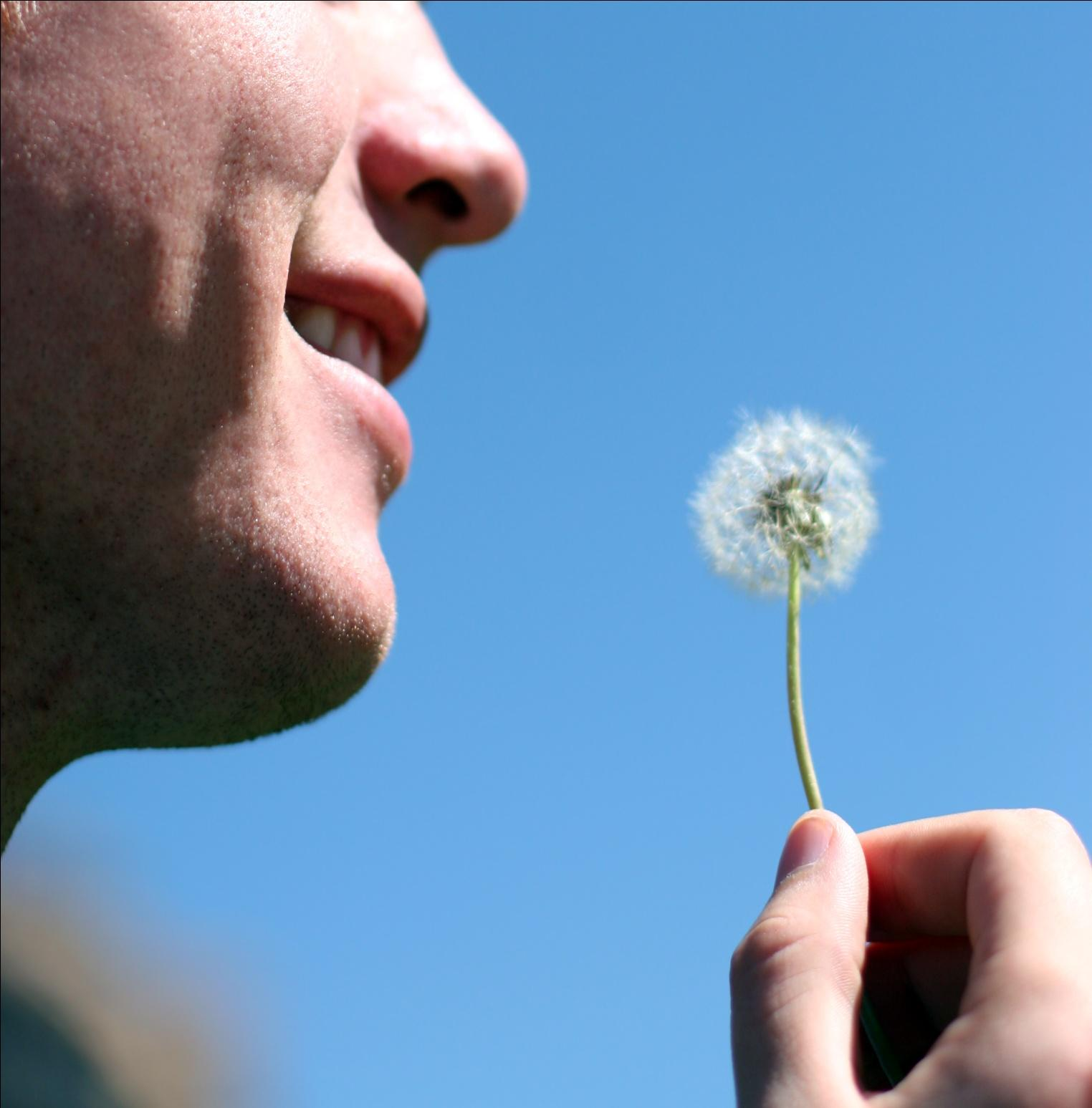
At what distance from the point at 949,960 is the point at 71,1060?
54.2 feet

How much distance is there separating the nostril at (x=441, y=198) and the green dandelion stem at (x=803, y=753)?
5.58 ft

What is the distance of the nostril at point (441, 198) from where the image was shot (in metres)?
3.78

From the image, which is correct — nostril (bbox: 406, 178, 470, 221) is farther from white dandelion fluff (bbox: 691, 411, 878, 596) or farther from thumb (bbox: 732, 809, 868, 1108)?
thumb (bbox: 732, 809, 868, 1108)

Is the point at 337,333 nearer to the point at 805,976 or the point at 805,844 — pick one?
the point at 805,844

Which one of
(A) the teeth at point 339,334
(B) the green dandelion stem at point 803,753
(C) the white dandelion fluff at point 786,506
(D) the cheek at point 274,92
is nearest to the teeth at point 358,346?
(A) the teeth at point 339,334

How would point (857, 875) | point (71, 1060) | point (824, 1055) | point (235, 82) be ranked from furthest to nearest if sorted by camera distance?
point (71, 1060) → point (235, 82) → point (857, 875) → point (824, 1055)

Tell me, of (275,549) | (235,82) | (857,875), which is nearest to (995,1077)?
(857,875)

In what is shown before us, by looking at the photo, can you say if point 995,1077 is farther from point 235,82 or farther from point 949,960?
point 235,82

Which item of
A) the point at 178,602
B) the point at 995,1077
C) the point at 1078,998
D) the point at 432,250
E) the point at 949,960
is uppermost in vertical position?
the point at 432,250

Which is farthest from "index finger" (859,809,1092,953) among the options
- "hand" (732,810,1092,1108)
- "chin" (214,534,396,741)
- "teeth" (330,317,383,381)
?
"teeth" (330,317,383,381)

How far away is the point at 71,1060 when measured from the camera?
16.4m

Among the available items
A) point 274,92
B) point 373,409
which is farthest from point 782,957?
point 274,92

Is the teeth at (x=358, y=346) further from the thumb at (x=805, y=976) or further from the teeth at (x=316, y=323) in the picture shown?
the thumb at (x=805, y=976)

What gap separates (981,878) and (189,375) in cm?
183
